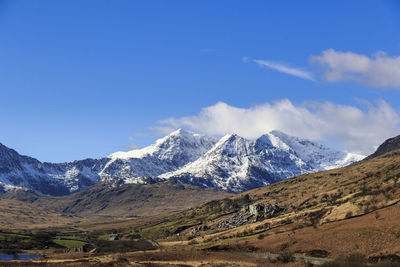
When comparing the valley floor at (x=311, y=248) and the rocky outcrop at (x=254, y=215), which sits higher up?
the rocky outcrop at (x=254, y=215)

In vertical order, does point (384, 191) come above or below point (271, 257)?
above

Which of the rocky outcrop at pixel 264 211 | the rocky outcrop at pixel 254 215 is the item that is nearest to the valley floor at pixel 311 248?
the rocky outcrop at pixel 264 211

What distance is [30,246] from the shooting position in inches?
7082

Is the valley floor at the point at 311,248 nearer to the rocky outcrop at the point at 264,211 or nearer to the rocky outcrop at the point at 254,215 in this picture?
the rocky outcrop at the point at 264,211

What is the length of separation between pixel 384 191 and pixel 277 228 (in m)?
31.7

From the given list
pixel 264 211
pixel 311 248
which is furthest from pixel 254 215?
pixel 311 248

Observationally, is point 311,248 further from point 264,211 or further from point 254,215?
point 254,215

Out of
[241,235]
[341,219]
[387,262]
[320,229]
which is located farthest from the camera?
[241,235]

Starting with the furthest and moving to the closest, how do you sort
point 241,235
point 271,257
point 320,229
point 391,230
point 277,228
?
point 241,235 → point 277,228 → point 320,229 → point 271,257 → point 391,230

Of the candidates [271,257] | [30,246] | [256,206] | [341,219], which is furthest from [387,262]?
[30,246]

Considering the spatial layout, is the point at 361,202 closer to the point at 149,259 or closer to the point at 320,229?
the point at 320,229

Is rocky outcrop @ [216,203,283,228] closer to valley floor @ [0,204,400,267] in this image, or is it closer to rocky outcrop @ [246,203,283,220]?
rocky outcrop @ [246,203,283,220]

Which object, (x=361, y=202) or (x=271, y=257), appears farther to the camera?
(x=361, y=202)

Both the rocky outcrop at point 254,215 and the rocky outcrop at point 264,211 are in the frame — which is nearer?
the rocky outcrop at point 264,211
